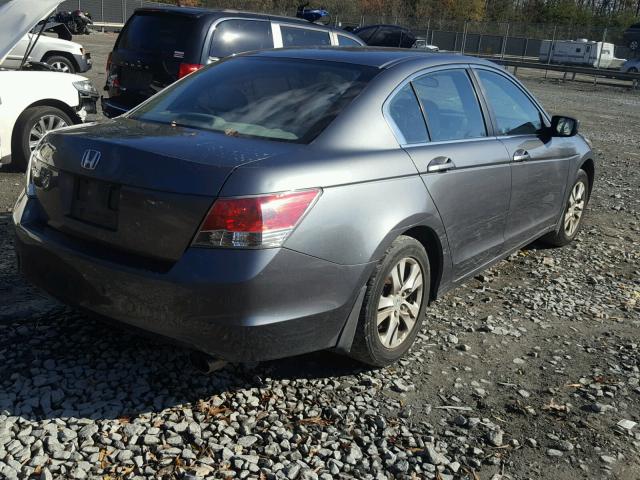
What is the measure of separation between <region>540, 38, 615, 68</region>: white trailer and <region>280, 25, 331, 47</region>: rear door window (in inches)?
1428

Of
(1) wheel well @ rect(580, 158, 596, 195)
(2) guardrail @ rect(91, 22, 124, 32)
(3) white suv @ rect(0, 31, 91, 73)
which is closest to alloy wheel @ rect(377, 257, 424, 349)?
(1) wheel well @ rect(580, 158, 596, 195)

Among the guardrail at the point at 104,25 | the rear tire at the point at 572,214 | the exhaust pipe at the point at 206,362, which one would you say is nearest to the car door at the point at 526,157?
the rear tire at the point at 572,214

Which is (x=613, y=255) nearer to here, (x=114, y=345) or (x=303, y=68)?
(x=303, y=68)

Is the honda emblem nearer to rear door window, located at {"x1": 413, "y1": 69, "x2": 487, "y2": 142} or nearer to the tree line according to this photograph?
rear door window, located at {"x1": 413, "y1": 69, "x2": 487, "y2": 142}

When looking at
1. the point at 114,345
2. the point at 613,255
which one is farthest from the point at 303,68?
the point at 613,255

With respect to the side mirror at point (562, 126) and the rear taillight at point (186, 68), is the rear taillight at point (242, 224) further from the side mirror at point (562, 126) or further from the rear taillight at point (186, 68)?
the rear taillight at point (186, 68)

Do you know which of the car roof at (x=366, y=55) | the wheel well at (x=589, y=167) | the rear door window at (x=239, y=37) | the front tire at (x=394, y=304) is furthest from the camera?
the rear door window at (x=239, y=37)

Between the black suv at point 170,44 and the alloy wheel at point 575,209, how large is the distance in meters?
4.12

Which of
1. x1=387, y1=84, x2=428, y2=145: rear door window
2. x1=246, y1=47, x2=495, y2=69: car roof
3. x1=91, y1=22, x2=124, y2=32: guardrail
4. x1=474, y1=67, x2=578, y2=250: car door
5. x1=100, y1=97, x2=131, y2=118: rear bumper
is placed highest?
x1=246, y1=47, x2=495, y2=69: car roof

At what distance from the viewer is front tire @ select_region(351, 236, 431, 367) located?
10.7ft

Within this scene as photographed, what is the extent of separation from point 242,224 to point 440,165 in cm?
141

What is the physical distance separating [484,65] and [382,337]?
2.23 metres

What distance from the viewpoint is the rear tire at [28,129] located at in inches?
277

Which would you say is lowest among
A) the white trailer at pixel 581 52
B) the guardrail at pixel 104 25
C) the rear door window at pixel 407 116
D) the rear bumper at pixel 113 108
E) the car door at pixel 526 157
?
the guardrail at pixel 104 25
